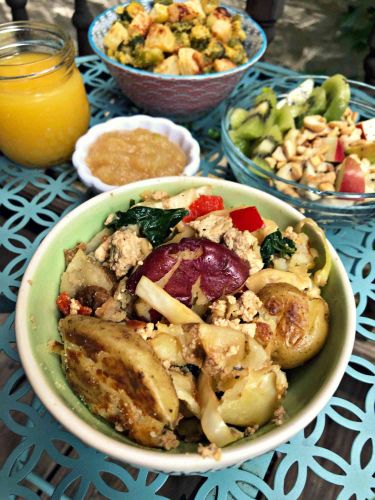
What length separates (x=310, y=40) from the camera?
4.09 meters

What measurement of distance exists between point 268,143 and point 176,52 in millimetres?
481

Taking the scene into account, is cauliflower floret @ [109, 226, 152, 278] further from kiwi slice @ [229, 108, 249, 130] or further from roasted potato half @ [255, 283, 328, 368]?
kiwi slice @ [229, 108, 249, 130]

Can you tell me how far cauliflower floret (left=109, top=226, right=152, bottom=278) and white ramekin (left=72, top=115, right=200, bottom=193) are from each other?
0.41 m

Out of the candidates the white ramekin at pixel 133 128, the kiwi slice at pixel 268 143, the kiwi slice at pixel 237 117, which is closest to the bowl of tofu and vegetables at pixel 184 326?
the white ramekin at pixel 133 128

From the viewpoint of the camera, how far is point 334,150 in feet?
4.95

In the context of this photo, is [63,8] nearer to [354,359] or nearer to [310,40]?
[310,40]

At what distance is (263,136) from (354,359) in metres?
0.79

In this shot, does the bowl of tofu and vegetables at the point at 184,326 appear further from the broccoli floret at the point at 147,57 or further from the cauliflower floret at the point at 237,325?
the broccoli floret at the point at 147,57

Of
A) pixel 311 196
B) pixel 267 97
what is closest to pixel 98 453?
pixel 311 196

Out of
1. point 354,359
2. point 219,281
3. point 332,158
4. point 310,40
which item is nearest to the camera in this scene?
point 219,281

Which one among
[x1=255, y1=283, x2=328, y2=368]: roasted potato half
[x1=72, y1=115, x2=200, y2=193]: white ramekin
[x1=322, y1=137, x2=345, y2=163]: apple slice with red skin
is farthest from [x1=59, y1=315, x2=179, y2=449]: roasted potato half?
[x1=322, y1=137, x2=345, y2=163]: apple slice with red skin

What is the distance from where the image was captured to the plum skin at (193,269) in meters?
0.91

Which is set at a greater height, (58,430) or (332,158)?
(332,158)

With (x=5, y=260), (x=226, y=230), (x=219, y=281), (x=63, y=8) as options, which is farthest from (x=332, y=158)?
(x=63, y=8)
